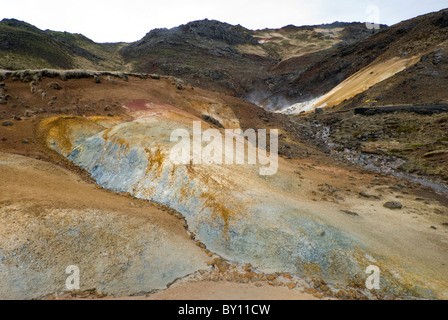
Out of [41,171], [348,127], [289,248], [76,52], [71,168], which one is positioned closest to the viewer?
Result: [289,248]

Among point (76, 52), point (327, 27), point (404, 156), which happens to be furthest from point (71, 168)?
point (327, 27)

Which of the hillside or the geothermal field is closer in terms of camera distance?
the geothermal field

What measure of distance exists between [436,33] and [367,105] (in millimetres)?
16018

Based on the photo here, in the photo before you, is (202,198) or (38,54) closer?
(202,198)

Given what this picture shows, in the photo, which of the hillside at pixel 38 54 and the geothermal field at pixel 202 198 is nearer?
the geothermal field at pixel 202 198

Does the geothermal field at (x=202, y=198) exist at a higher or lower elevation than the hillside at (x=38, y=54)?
lower

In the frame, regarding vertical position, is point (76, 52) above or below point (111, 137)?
above

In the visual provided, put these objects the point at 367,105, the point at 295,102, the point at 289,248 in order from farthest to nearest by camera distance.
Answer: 1. the point at 295,102
2. the point at 367,105
3. the point at 289,248

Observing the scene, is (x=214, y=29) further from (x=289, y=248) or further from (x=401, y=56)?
(x=289, y=248)

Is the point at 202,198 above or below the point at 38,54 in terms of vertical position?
below

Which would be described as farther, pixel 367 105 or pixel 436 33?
pixel 436 33

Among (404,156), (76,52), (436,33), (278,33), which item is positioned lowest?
(404,156)

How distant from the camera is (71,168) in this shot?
419 inches

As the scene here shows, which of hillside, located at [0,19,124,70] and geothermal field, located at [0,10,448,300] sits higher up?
hillside, located at [0,19,124,70]
